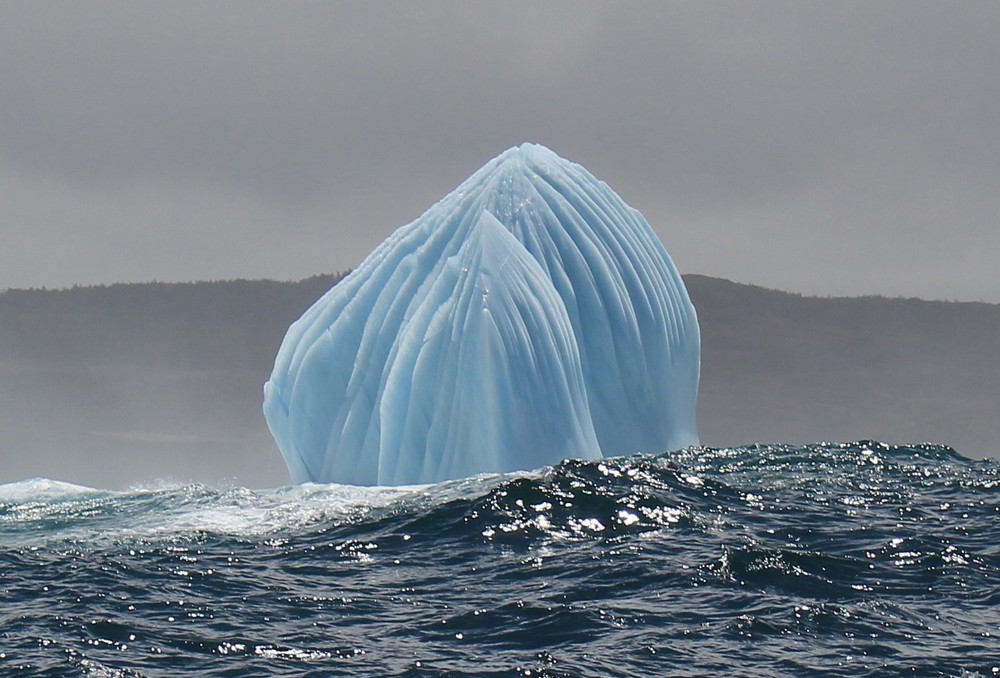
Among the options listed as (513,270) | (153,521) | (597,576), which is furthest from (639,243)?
(597,576)

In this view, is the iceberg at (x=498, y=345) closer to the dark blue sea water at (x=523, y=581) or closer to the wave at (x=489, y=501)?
the wave at (x=489, y=501)

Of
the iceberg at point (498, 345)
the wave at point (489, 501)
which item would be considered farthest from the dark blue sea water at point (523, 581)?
the iceberg at point (498, 345)

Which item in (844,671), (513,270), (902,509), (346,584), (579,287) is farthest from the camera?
(579,287)

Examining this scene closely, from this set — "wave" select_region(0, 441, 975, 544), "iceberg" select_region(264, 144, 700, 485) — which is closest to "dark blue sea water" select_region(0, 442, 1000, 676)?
"wave" select_region(0, 441, 975, 544)

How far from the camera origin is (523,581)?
16.2m

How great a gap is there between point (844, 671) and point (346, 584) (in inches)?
253

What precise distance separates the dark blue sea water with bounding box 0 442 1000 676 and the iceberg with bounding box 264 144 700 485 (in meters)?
3.20

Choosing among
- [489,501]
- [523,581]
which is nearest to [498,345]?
[489,501]

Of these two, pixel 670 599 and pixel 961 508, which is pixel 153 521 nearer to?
pixel 670 599

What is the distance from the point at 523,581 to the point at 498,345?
1239 centimetres

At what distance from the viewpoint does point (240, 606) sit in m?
15.3

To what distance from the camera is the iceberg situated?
1115 inches

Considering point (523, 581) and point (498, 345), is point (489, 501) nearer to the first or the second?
point (523, 581)

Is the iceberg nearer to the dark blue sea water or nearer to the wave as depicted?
the wave
